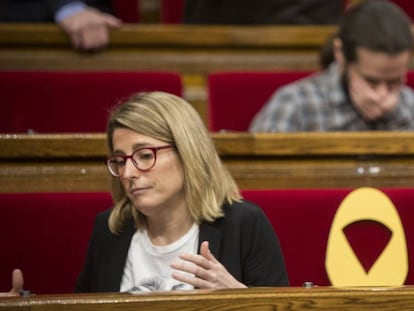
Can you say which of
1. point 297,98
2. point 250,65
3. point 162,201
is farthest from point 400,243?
point 250,65

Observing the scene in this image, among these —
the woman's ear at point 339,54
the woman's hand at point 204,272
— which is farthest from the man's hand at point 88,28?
the woman's hand at point 204,272

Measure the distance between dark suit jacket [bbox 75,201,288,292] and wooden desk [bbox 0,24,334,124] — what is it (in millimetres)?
438

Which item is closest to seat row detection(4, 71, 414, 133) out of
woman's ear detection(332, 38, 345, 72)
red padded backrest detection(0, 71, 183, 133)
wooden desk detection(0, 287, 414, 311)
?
red padded backrest detection(0, 71, 183, 133)

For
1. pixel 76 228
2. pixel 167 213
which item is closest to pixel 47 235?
pixel 76 228

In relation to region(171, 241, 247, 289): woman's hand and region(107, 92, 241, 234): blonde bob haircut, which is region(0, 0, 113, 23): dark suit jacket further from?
→ region(171, 241, 247, 289): woman's hand

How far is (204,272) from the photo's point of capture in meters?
0.75

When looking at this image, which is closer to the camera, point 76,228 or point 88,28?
point 76,228

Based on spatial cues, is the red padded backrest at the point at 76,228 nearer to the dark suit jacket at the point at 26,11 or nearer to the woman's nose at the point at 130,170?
the woman's nose at the point at 130,170

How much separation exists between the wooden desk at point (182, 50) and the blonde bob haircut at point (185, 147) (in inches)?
16.8

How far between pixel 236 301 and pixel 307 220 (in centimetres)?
29

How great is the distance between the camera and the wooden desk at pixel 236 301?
61cm

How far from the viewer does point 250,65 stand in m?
1.31

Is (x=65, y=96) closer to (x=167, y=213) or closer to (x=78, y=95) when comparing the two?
(x=78, y=95)

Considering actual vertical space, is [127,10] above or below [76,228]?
above
